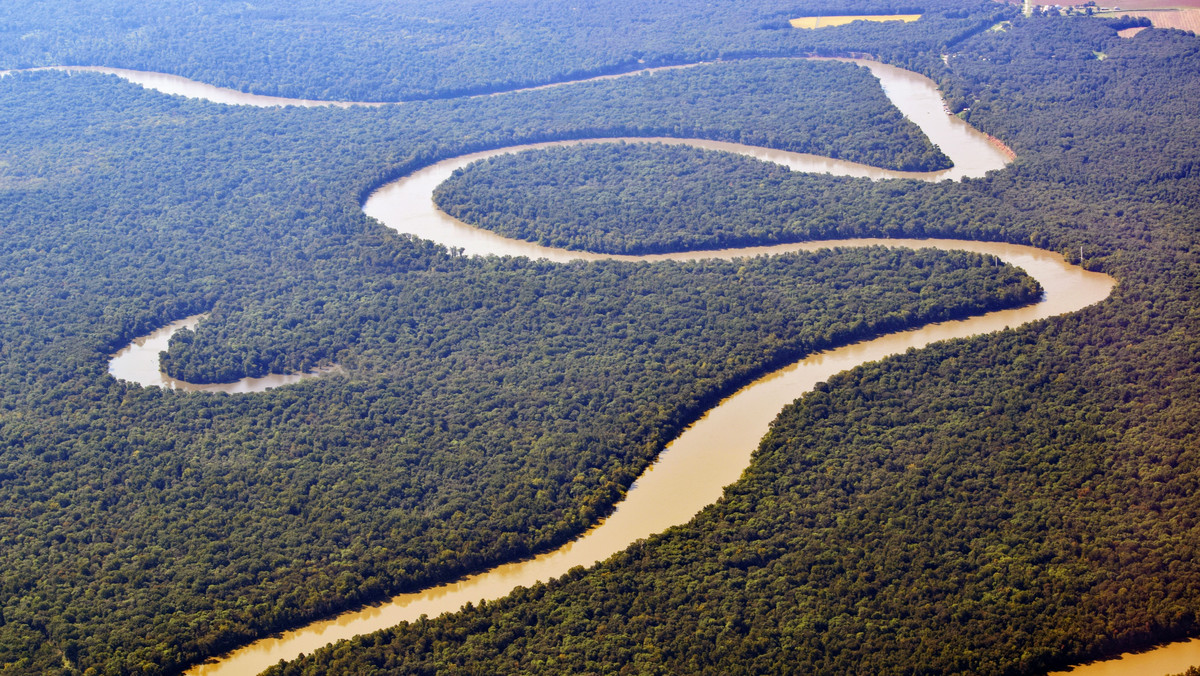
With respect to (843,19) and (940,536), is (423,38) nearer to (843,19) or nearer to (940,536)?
(843,19)

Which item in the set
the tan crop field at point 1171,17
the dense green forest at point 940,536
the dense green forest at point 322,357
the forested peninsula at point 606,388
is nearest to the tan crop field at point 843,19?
the forested peninsula at point 606,388

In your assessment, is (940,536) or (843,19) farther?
(843,19)

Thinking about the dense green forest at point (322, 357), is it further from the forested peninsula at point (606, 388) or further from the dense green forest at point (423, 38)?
the dense green forest at point (423, 38)

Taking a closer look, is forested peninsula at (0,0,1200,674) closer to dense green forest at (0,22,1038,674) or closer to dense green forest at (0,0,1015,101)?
dense green forest at (0,22,1038,674)

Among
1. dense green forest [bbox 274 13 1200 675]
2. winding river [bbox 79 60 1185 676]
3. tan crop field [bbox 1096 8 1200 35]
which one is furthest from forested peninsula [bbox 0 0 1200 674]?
tan crop field [bbox 1096 8 1200 35]

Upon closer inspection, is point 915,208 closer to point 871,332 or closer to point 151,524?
point 871,332

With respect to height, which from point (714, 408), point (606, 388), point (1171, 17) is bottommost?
point (714, 408)

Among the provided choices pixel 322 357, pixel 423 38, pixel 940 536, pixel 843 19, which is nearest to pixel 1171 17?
pixel 843 19
